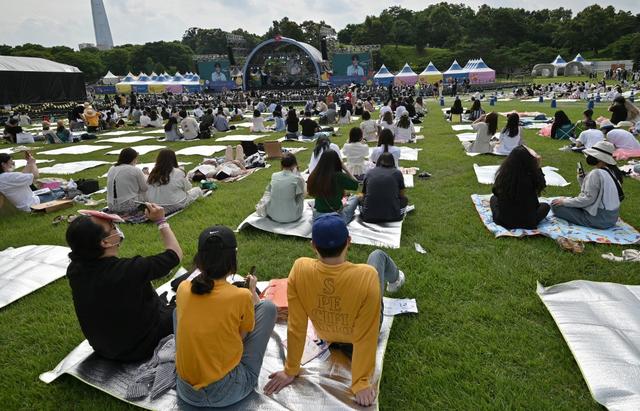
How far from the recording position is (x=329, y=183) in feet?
15.0

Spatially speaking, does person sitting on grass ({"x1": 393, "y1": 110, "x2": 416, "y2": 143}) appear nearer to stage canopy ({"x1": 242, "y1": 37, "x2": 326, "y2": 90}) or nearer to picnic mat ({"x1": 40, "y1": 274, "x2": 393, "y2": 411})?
picnic mat ({"x1": 40, "y1": 274, "x2": 393, "y2": 411})

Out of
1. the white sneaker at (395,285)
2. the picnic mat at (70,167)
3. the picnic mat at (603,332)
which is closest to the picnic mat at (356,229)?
the white sneaker at (395,285)

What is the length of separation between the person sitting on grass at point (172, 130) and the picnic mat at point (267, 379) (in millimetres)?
11245

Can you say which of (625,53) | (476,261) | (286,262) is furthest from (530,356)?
(625,53)

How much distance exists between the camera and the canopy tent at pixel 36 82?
27.0m

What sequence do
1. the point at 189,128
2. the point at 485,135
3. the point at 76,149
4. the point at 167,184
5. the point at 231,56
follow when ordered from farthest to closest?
the point at 231,56 → the point at 189,128 → the point at 76,149 → the point at 485,135 → the point at 167,184

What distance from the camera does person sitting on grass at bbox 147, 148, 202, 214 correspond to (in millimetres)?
5961

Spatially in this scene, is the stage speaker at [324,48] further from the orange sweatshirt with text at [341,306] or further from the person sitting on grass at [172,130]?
the orange sweatshirt with text at [341,306]

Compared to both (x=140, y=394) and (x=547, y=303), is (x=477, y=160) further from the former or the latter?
(x=140, y=394)

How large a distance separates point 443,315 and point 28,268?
14.2 ft

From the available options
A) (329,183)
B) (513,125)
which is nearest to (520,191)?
(329,183)

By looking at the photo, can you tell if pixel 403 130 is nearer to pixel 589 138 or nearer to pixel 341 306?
pixel 589 138

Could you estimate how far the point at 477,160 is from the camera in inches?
333

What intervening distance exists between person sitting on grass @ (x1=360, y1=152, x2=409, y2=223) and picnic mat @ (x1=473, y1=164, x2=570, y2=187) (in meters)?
2.26
